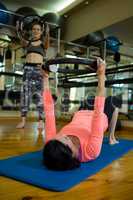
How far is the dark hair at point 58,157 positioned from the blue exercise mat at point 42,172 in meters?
0.03

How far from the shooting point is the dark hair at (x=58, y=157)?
1.17m

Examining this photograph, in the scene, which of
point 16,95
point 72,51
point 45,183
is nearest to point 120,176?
point 45,183

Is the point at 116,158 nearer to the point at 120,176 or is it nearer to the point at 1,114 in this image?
the point at 120,176

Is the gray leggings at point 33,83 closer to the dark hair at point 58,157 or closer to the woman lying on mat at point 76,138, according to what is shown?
the woman lying on mat at point 76,138

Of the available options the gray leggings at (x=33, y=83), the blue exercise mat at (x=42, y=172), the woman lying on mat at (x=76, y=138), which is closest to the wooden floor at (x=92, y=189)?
the blue exercise mat at (x=42, y=172)

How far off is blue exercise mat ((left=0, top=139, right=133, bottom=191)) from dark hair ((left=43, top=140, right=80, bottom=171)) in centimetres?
3

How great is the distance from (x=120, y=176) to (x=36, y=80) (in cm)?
192

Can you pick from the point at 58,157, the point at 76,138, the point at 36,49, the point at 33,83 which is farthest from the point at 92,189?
the point at 36,49

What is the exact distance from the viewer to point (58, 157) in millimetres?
1187

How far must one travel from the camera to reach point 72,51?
19.7 ft

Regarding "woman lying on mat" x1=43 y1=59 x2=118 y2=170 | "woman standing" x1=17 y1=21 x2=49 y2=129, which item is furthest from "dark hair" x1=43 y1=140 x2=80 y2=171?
"woman standing" x1=17 y1=21 x2=49 y2=129

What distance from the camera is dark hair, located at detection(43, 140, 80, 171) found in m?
1.17

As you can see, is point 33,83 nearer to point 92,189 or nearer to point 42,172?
point 42,172

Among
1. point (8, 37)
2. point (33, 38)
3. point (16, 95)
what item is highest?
point (8, 37)
